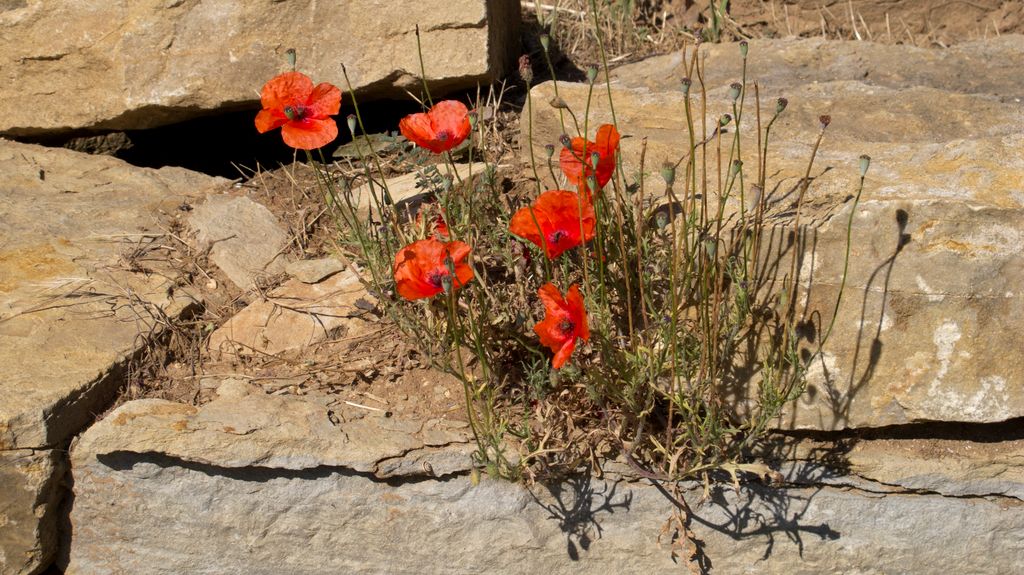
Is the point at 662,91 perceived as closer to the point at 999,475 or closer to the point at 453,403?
the point at 453,403

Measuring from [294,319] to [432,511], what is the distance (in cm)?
72

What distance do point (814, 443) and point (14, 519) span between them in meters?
2.07

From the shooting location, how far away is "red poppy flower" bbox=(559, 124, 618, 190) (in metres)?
2.23

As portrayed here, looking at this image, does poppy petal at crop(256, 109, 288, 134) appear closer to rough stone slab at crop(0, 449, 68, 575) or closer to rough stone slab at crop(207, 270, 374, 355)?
rough stone slab at crop(207, 270, 374, 355)

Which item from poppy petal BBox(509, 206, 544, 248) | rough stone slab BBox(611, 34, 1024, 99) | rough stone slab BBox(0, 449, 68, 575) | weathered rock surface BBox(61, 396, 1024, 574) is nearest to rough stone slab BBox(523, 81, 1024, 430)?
weathered rock surface BBox(61, 396, 1024, 574)

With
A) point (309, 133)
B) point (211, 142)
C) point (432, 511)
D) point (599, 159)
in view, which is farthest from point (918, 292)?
point (211, 142)

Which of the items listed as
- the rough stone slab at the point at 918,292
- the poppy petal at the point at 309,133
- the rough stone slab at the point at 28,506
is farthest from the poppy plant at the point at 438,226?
the rough stone slab at the point at 28,506

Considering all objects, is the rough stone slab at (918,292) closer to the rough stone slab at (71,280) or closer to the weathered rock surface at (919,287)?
the weathered rock surface at (919,287)

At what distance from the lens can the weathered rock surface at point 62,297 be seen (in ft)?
8.43

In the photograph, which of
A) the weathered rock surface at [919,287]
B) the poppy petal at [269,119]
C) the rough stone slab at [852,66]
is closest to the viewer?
the weathered rock surface at [919,287]

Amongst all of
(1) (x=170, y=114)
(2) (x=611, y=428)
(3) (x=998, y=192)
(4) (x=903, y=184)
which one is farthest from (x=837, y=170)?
(1) (x=170, y=114)

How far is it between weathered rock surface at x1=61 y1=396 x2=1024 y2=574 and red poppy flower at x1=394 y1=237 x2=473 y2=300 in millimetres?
476

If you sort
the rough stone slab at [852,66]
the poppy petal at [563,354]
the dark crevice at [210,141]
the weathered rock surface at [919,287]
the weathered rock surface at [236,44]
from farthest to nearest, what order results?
the dark crevice at [210,141] < the rough stone slab at [852,66] < the weathered rock surface at [236,44] < the weathered rock surface at [919,287] < the poppy petal at [563,354]

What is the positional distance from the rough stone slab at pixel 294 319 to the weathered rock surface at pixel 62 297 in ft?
0.61
